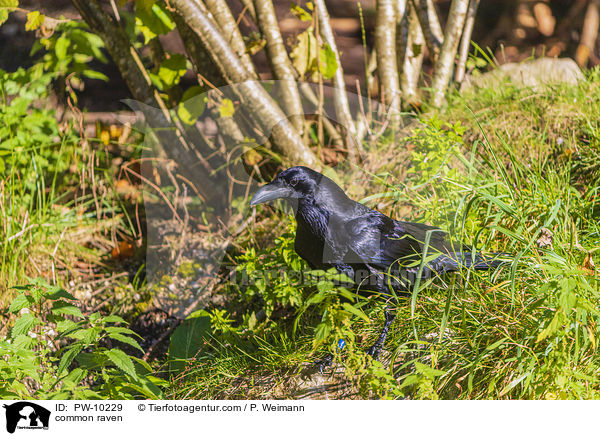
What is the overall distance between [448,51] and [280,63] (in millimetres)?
1251

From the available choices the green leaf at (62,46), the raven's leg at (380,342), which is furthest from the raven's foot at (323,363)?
the green leaf at (62,46)

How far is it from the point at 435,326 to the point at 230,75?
198 centimetres

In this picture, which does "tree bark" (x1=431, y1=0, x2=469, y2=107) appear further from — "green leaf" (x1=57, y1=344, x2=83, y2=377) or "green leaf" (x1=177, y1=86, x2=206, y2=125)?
"green leaf" (x1=57, y1=344, x2=83, y2=377)

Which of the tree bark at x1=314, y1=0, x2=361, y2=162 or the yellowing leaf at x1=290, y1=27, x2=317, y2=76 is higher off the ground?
the yellowing leaf at x1=290, y1=27, x2=317, y2=76

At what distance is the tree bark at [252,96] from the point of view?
10.3ft

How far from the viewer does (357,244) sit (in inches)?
90.0

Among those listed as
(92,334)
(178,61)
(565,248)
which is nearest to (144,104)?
(178,61)

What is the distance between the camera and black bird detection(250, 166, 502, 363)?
89.4 inches

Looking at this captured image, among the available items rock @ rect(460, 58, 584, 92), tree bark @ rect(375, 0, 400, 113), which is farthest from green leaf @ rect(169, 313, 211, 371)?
rock @ rect(460, 58, 584, 92)

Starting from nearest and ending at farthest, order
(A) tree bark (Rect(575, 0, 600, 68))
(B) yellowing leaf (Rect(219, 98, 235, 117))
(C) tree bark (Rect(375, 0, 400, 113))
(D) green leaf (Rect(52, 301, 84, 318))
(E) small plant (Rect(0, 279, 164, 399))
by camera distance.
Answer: (E) small plant (Rect(0, 279, 164, 399)), (D) green leaf (Rect(52, 301, 84, 318)), (B) yellowing leaf (Rect(219, 98, 235, 117)), (C) tree bark (Rect(375, 0, 400, 113)), (A) tree bark (Rect(575, 0, 600, 68))
